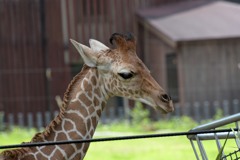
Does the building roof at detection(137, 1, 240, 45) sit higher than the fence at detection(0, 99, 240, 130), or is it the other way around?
the building roof at detection(137, 1, 240, 45)

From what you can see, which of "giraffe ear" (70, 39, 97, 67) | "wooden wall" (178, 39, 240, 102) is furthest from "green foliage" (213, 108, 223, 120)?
"giraffe ear" (70, 39, 97, 67)

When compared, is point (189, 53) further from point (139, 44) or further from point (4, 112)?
point (4, 112)

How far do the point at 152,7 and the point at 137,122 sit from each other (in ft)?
13.8

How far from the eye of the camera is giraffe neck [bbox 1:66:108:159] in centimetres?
355

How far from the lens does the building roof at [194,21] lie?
16016 millimetres

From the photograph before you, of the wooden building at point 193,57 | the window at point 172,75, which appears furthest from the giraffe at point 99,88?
the window at point 172,75

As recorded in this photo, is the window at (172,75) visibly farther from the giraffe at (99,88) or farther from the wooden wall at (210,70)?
the giraffe at (99,88)

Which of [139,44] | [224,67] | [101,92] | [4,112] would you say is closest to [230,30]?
[224,67]

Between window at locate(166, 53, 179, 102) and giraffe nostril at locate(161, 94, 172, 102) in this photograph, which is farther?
window at locate(166, 53, 179, 102)

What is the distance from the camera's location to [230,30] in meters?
16.4

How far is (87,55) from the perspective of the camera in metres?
3.65

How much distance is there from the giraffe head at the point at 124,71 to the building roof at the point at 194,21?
38.9ft

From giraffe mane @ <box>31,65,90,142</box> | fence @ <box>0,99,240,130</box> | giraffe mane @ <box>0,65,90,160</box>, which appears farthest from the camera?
fence @ <box>0,99,240,130</box>

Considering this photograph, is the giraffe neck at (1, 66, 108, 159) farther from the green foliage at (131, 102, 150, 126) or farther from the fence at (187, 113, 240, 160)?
the green foliage at (131, 102, 150, 126)
